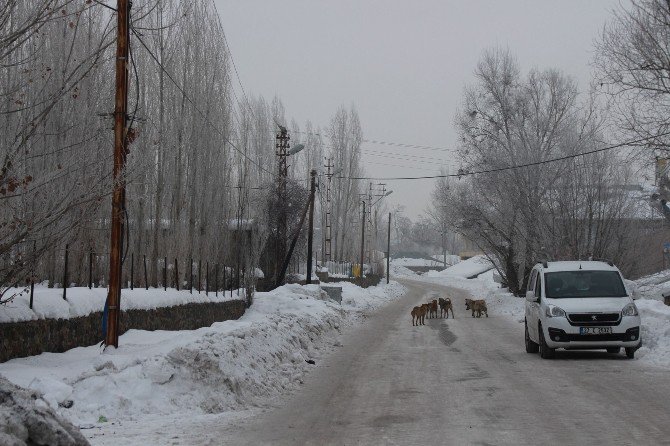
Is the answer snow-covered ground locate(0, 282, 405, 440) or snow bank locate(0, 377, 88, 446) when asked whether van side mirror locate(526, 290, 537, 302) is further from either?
snow bank locate(0, 377, 88, 446)

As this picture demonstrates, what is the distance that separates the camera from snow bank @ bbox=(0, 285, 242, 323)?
10.4 metres

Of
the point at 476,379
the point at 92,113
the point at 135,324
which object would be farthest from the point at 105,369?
the point at 92,113

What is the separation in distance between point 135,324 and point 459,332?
11.7m

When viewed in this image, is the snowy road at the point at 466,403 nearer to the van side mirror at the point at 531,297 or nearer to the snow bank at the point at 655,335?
the snow bank at the point at 655,335

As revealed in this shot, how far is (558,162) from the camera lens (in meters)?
34.7

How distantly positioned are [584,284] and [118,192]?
31.5 feet

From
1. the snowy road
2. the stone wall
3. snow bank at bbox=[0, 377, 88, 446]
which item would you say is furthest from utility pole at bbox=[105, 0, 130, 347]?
snow bank at bbox=[0, 377, 88, 446]

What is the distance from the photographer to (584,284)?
16.4 metres

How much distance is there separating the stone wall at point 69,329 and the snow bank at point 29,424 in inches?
165

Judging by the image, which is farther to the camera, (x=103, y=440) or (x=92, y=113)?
(x=92, y=113)

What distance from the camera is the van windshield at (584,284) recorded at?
53.3ft

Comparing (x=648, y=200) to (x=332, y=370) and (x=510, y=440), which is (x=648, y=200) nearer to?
(x=332, y=370)

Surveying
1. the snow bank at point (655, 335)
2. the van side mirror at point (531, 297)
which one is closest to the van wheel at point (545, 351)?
the van side mirror at point (531, 297)

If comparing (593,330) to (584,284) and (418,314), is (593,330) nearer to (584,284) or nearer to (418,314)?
(584,284)
